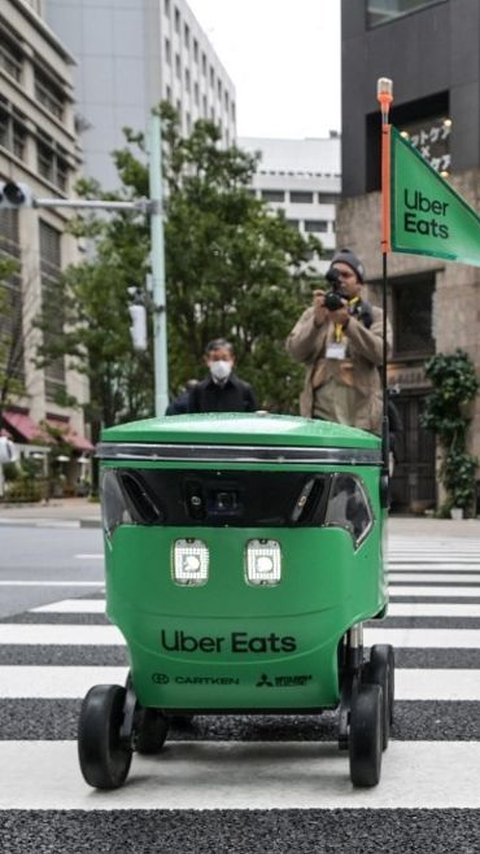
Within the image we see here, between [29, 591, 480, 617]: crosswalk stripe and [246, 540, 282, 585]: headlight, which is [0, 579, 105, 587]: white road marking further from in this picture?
[246, 540, 282, 585]: headlight

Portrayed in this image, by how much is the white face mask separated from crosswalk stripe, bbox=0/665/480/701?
7.40 ft

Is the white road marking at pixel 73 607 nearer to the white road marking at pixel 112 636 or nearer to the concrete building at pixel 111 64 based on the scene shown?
the white road marking at pixel 112 636

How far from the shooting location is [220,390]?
20.0 feet

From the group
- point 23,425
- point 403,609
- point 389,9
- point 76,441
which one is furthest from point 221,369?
point 76,441

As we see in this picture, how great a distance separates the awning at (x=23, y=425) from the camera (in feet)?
146

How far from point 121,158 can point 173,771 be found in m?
21.7

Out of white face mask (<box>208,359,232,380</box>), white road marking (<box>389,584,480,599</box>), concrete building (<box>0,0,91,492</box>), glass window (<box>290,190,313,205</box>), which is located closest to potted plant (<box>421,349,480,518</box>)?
white road marking (<box>389,584,480,599</box>)

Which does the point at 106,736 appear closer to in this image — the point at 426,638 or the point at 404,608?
the point at 426,638

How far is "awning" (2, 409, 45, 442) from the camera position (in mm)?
44469

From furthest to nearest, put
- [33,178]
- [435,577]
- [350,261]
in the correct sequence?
[33,178] < [435,577] < [350,261]

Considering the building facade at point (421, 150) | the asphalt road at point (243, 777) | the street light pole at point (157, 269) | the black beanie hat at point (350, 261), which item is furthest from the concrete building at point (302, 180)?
the asphalt road at point (243, 777)

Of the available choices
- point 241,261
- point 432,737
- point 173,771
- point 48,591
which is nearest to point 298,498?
point 173,771

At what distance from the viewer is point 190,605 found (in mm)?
2391

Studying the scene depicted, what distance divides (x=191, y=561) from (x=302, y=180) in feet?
303
